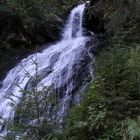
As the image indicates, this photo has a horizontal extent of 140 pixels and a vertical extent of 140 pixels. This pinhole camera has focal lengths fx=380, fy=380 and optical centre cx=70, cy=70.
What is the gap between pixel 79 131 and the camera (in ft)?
19.7

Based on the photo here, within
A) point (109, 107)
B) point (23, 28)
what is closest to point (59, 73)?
point (109, 107)

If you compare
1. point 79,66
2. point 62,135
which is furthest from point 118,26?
point 62,135

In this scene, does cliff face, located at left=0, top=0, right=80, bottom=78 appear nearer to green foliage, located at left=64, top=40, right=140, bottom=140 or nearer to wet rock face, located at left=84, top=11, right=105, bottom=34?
wet rock face, located at left=84, top=11, right=105, bottom=34

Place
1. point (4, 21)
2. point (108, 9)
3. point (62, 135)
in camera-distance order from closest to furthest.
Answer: point (62, 135)
point (108, 9)
point (4, 21)

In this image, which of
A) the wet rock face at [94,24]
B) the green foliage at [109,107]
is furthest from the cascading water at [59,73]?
the green foliage at [109,107]

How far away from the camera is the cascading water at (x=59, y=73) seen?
32.4ft

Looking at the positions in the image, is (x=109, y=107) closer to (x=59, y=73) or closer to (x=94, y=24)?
(x=59, y=73)

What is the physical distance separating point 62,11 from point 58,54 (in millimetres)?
6186

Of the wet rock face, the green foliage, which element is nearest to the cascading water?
the wet rock face

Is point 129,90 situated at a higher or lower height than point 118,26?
lower

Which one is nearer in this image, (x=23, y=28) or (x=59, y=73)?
(x=59, y=73)

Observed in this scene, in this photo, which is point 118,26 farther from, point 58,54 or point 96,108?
point 96,108

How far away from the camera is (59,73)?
35.8 ft

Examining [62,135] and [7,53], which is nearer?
[62,135]
